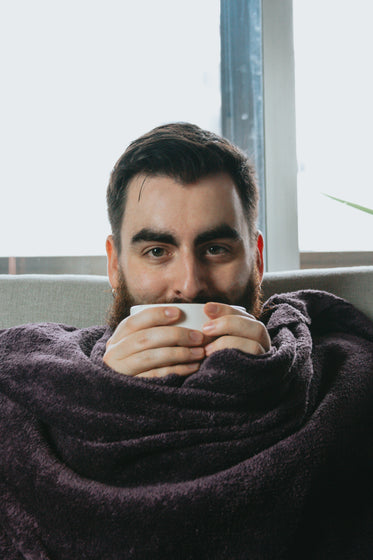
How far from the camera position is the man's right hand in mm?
557

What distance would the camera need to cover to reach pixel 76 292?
3.87ft

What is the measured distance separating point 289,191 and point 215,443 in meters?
1.54

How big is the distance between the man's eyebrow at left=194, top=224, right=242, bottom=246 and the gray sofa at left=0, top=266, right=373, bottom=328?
1.10ft

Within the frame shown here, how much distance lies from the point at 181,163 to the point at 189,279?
23cm

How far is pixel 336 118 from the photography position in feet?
6.62

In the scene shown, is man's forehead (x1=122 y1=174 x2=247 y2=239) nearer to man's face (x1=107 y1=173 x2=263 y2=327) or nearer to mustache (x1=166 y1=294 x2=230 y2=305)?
man's face (x1=107 y1=173 x2=263 y2=327)

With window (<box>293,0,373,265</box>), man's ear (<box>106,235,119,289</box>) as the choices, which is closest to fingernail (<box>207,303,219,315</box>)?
man's ear (<box>106,235,119,289</box>)

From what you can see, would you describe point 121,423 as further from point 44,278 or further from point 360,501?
point 44,278

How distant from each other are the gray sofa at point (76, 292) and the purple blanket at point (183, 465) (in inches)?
18.7

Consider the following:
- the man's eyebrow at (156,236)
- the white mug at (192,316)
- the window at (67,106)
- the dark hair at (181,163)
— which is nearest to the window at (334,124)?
the window at (67,106)

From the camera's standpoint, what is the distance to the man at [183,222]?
2.72ft

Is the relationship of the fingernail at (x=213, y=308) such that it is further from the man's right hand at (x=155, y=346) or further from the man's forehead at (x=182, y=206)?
the man's forehead at (x=182, y=206)

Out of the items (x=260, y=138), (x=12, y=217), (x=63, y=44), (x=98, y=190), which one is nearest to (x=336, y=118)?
(x=260, y=138)

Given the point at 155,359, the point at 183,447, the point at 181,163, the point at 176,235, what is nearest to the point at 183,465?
the point at 183,447
